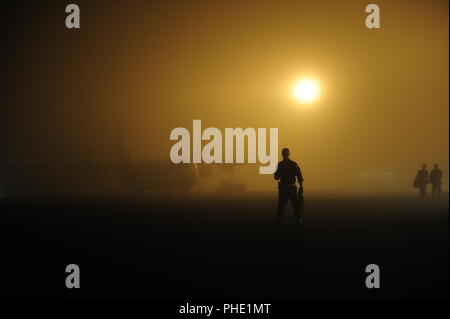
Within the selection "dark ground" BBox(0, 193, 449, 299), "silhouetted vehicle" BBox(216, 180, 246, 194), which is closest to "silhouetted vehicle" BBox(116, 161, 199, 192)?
"silhouetted vehicle" BBox(216, 180, 246, 194)

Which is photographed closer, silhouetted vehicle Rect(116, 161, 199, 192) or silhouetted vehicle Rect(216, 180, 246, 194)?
silhouetted vehicle Rect(116, 161, 199, 192)

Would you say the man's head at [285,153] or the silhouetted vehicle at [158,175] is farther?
the silhouetted vehicle at [158,175]

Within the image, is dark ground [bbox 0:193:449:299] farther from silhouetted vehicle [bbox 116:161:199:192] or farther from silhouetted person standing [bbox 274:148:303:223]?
silhouetted vehicle [bbox 116:161:199:192]

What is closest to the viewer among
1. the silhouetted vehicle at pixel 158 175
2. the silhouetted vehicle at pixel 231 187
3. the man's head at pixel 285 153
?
the man's head at pixel 285 153

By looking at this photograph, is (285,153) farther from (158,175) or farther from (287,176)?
(158,175)

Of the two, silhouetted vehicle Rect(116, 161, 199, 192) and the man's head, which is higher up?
silhouetted vehicle Rect(116, 161, 199, 192)

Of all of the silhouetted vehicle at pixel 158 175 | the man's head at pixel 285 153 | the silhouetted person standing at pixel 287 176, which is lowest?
the silhouetted person standing at pixel 287 176

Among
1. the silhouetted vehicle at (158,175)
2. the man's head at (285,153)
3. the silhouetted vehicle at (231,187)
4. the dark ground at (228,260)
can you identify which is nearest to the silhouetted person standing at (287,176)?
the man's head at (285,153)

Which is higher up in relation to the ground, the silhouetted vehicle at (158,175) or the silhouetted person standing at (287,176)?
the silhouetted vehicle at (158,175)

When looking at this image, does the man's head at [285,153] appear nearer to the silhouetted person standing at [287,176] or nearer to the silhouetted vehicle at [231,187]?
the silhouetted person standing at [287,176]

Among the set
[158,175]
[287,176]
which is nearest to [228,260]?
[287,176]
